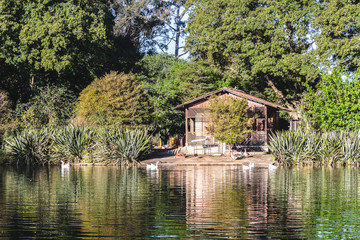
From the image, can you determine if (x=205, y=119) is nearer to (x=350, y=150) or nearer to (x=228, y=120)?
(x=228, y=120)

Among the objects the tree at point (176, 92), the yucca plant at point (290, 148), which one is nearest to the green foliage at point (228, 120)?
the yucca plant at point (290, 148)

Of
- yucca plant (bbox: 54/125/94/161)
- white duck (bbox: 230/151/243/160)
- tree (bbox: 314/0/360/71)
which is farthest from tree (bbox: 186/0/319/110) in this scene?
yucca plant (bbox: 54/125/94/161)

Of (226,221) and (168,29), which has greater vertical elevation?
(168,29)

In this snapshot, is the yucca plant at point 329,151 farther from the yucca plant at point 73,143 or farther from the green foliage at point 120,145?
the yucca plant at point 73,143

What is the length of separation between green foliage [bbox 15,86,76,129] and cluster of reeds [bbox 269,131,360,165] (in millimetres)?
18513

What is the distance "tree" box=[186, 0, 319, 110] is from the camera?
147 ft

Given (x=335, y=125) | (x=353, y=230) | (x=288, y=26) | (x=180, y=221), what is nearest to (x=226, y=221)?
(x=180, y=221)

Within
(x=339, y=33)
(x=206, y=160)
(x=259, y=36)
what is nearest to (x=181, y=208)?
(x=206, y=160)

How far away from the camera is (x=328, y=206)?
1579cm

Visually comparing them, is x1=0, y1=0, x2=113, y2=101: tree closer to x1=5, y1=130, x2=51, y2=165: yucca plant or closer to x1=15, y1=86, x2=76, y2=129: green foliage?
x1=15, y1=86, x2=76, y2=129: green foliage

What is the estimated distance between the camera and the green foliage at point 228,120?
38.0m

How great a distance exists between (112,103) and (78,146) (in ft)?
20.2

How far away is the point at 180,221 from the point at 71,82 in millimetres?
42908

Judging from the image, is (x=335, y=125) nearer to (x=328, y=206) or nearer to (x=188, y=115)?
(x=188, y=115)
